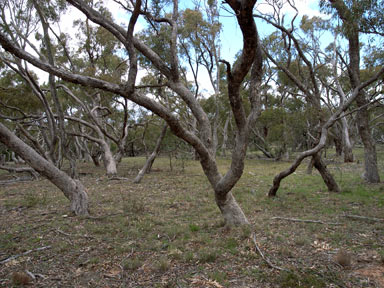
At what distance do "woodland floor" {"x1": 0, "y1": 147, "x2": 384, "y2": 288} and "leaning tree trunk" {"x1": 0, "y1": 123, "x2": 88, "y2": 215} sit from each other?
419 millimetres

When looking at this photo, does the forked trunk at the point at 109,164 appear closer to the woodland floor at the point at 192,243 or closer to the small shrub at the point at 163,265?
the woodland floor at the point at 192,243

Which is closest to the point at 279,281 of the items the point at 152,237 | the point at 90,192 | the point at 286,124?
the point at 152,237

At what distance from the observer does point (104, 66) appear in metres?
18.2

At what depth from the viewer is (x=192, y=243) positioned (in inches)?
176

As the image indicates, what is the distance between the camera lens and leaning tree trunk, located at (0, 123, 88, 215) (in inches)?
208

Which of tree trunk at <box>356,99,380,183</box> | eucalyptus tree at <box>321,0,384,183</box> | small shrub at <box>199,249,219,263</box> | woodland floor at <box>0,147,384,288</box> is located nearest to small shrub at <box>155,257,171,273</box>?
woodland floor at <box>0,147,384,288</box>

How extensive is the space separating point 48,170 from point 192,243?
11.1ft

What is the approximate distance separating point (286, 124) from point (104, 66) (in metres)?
13.7

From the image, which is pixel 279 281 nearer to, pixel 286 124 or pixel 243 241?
pixel 243 241

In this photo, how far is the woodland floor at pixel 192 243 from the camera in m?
3.34

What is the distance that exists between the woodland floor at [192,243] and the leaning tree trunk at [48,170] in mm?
419

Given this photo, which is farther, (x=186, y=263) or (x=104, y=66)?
(x=104, y=66)

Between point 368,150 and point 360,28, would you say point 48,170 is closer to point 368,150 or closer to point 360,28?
point 360,28

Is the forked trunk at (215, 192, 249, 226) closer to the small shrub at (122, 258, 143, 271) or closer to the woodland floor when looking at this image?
the woodland floor
